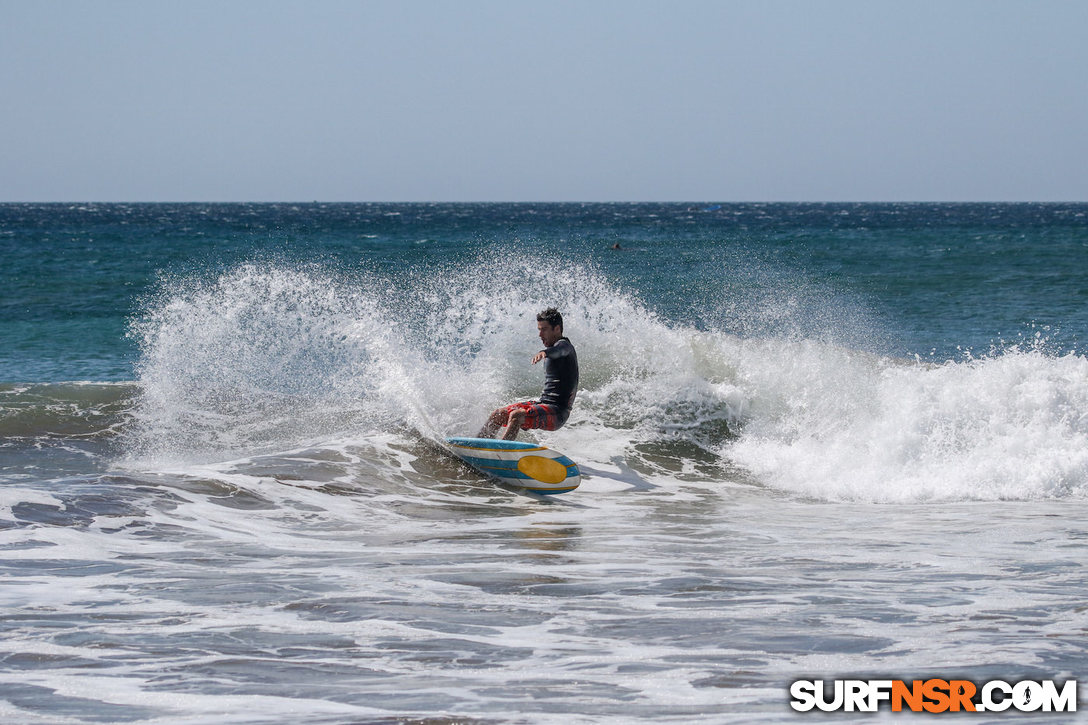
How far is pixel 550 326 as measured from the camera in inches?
435

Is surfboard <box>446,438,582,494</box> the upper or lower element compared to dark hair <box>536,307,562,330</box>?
lower

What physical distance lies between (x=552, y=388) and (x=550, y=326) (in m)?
0.67

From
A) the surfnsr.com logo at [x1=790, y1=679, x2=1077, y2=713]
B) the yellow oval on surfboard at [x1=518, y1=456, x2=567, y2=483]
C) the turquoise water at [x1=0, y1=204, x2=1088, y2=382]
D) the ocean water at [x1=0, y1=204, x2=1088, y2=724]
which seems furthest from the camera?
the turquoise water at [x1=0, y1=204, x2=1088, y2=382]

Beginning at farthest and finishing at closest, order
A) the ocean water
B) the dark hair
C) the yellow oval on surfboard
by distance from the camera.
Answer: the dark hair → the yellow oval on surfboard → the ocean water

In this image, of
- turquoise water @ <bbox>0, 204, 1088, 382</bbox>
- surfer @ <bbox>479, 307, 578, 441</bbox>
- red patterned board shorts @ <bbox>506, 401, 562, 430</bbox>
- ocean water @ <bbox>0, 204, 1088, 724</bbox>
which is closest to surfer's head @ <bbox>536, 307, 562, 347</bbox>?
surfer @ <bbox>479, 307, 578, 441</bbox>

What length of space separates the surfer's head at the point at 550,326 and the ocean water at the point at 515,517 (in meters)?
1.61

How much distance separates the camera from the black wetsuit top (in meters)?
11.1

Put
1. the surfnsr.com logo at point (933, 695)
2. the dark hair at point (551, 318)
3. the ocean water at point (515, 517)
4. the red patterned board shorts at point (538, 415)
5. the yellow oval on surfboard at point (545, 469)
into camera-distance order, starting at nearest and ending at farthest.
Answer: the surfnsr.com logo at point (933, 695) < the ocean water at point (515, 517) < the yellow oval on surfboard at point (545, 469) < the dark hair at point (551, 318) < the red patterned board shorts at point (538, 415)

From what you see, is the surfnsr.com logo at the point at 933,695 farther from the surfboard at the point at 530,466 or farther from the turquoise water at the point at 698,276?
the turquoise water at the point at 698,276

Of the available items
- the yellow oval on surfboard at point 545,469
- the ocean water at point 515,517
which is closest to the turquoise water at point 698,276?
the ocean water at point 515,517

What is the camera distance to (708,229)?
250 feet

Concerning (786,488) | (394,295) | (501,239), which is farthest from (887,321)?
(501,239)

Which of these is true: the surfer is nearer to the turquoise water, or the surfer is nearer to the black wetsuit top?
the black wetsuit top

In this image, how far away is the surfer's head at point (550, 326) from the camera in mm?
11047
